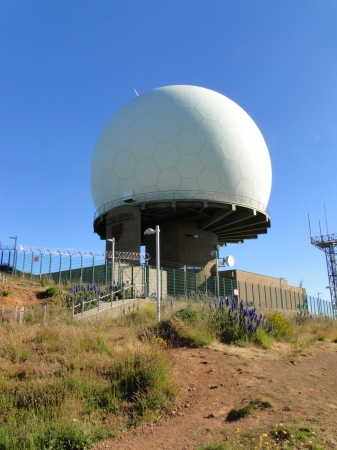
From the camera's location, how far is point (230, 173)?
2877cm

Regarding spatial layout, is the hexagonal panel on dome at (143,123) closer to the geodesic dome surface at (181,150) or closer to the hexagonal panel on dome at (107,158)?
the geodesic dome surface at (181,150)

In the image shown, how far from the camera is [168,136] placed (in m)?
28.2

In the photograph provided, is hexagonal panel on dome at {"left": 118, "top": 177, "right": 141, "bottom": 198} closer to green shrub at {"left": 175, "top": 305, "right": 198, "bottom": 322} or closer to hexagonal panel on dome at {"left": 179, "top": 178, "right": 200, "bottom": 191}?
hexagonal panel on dome at {"left": 179, "top": 178, "right": 200, "bottom": 191}

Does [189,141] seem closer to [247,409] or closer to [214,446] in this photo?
[247,409]

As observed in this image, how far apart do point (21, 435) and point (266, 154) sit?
29955 mm

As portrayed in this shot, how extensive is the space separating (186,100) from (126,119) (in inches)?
183

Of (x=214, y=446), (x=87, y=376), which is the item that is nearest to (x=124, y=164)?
(x=87, y=376)

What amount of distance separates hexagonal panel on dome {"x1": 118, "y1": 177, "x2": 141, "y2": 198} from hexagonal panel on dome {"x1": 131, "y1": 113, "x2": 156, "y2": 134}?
350 centimetres

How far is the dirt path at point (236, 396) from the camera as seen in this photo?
5879mm

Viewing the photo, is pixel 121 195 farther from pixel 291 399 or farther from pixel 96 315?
pixel 291 399

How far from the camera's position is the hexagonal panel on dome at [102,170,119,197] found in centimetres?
2988

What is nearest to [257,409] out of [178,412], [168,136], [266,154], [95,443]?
[178,412]

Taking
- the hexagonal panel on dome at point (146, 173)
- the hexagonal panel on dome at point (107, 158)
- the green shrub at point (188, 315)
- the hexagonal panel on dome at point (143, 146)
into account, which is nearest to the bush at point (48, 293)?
the green shrub at point (188, 315)

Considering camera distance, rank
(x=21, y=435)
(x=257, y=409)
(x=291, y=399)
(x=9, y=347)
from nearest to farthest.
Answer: (x=21, y=435) < (x=257, y=409) < (x=291, y=399) < (x=9, y=347)
